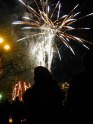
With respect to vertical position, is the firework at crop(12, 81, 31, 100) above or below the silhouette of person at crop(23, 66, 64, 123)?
above

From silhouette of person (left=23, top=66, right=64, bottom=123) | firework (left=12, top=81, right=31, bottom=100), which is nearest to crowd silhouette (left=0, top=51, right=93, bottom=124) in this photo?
silhouette of person (left=23, top=66, right=64, bottom=123)

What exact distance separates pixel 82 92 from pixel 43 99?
834 mm

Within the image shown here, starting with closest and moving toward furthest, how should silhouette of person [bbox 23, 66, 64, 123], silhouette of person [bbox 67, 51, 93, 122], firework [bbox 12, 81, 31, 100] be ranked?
silhouette of person [bbox 67, 51, 93, 122] → silhouette of person [bbox 23, 66, 64, 123] → firework [bbox 12, 81, 31, 100]

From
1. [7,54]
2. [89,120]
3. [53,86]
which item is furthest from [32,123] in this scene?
[7,54]

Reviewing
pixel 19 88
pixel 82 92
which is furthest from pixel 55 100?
pixel 19 88

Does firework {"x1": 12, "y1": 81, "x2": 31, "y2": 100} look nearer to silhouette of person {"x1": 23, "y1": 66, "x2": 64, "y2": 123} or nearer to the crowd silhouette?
the crowd silhouette

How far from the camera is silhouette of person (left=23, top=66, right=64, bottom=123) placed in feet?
18.0

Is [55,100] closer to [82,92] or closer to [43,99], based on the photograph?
[43,99]

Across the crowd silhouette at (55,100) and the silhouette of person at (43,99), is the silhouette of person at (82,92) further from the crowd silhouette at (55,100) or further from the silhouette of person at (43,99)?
the silhouette of person at (43,99)

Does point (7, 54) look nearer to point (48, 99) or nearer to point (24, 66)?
point (24, 66)

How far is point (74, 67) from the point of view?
2458 inches

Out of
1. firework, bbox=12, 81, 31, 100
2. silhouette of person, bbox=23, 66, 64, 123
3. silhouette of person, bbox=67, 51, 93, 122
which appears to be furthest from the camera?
firework, bbox=12, 81, 31, 100

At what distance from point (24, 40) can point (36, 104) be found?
137 ft

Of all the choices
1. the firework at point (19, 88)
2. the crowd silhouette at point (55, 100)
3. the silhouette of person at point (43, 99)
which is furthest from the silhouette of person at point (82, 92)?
the firework at point (19, 88)
